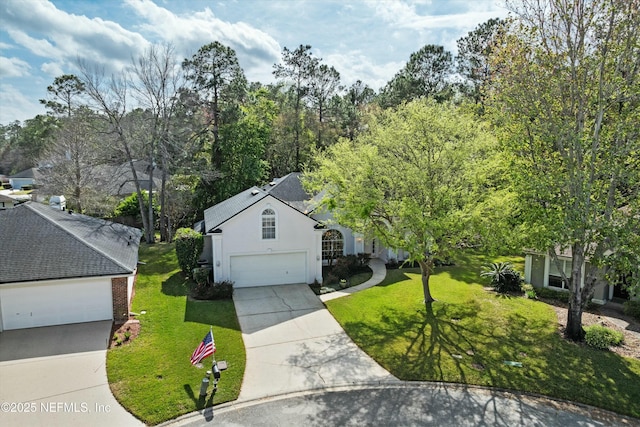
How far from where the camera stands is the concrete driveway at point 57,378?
9.16 metres

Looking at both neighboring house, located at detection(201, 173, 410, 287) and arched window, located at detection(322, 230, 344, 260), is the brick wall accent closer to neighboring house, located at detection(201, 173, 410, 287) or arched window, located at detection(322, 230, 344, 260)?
neighboring house, located at detection(201, 173, 410, 287)

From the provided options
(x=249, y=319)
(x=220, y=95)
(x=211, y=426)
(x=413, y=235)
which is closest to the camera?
(x=211, y=426)

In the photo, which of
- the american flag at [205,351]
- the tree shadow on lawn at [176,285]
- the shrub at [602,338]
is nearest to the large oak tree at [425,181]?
the shrub at [602,338]

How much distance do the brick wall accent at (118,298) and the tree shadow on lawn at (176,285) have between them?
3.64 metres

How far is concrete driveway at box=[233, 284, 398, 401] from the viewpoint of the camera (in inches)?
444

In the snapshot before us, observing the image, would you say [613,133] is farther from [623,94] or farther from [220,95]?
[220,95]

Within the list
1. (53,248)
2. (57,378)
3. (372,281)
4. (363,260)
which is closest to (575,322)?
(372,281)

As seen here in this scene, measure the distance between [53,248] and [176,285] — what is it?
622cm

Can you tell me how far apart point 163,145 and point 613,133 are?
27.7 m

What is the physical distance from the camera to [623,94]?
12.4 m

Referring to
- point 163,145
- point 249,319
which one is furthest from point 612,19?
point 163,145

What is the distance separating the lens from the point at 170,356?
12.2 m

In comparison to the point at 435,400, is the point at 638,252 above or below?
above

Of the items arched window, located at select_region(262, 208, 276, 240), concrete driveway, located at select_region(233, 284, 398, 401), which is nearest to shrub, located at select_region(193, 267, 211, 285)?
concrete driveway, located at select_region(233, 284, 398, 401)
